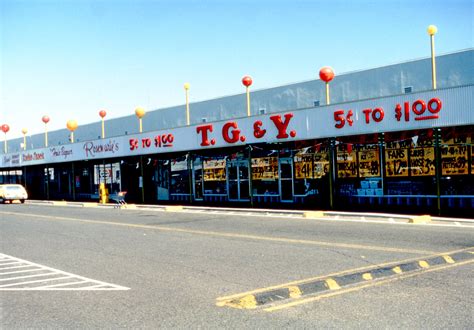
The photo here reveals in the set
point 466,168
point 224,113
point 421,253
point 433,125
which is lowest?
point 421,253

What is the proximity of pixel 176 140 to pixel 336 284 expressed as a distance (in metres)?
21.3

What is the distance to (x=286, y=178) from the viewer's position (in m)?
26.5

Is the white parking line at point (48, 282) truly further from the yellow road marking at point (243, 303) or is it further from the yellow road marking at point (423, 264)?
the yellow road marking at point (423, 264)

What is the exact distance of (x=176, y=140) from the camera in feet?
92.9

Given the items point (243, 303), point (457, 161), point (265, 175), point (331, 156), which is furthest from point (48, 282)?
point (265, 175)

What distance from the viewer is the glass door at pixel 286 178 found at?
26219 millimetres

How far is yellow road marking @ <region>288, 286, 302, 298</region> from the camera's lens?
7273 millimetres

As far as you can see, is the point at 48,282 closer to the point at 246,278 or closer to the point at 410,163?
the point at 246,278

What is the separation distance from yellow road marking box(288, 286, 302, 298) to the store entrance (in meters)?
20.5

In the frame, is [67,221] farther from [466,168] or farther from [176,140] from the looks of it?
[466,168]

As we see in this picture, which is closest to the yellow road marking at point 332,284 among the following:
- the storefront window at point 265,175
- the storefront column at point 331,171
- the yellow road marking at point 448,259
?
the yellow road marking at point 448,259

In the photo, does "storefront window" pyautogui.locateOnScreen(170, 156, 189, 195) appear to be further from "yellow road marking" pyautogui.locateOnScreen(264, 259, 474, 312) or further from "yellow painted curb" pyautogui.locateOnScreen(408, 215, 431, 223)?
"yellow road marking" pyautogui.locateOnScreen(264, 259, 474, 312)

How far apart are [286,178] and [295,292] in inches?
753

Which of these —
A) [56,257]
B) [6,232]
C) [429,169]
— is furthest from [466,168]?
[6,232]
